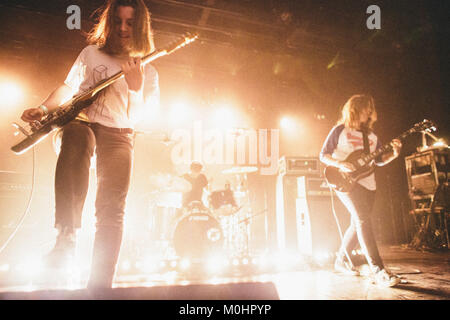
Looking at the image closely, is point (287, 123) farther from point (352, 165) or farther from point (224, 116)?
point (352, 165)

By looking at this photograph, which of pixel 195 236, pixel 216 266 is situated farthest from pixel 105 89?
pixel 195 236

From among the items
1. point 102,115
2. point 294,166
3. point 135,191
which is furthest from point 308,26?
point 102,115

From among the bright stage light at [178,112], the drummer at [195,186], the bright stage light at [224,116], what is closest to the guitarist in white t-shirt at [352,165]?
the drummer at [195,186]

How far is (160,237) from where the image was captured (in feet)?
17.6

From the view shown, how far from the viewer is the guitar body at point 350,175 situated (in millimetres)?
2859

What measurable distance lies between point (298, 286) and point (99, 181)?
2.01 m

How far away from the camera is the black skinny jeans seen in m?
1.31

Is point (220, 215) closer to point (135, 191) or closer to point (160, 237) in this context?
point (160, 237)

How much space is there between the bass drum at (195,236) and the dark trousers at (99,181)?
304 centimetres

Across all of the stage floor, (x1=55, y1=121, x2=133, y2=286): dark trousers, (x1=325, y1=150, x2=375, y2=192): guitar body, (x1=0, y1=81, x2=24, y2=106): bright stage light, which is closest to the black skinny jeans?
(x1=55, y1=121, x2=133, y2=286): dark trousers

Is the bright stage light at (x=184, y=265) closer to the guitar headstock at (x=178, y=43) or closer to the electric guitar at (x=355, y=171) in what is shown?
the electric guitar at (x=355, y=171)

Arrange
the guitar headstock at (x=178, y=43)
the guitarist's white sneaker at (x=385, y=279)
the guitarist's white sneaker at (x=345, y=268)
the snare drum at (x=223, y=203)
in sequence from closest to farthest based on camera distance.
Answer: the guitar headstock at (x=178, y=43), the guitarist's white sneaker at (x=385, y=279), the guitarist's white sneaker at (x=345, y=268), the snare drum at (x=223, y=203)

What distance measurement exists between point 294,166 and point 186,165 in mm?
5228
